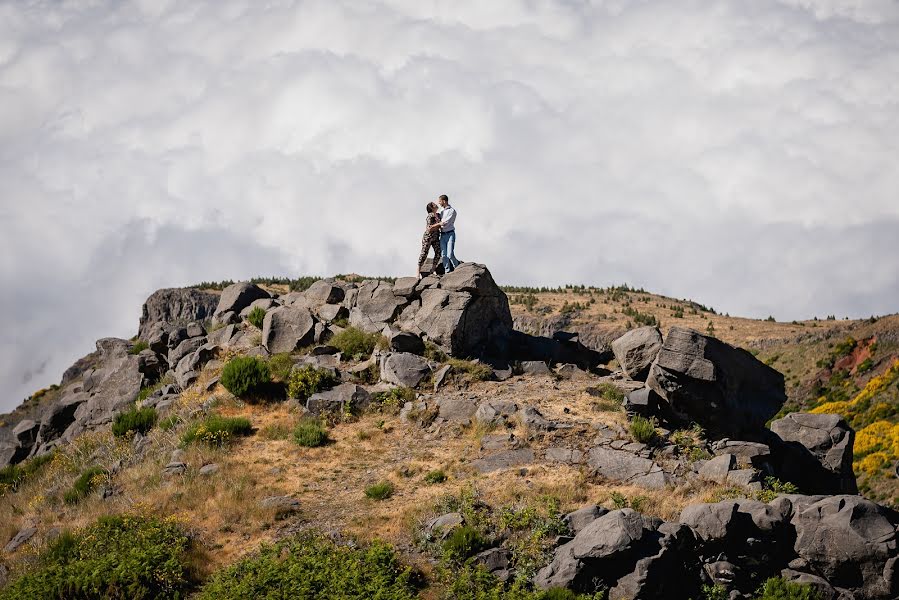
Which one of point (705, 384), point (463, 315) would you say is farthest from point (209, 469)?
point (705, 384)

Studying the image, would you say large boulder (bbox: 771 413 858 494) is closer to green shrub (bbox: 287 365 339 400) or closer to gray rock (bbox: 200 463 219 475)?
green shrub (bbox: 287 365 339 400)

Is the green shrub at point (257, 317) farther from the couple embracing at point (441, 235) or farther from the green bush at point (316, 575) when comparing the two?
the green bush at point (316, 575)

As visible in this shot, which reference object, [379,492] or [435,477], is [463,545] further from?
[435,477]

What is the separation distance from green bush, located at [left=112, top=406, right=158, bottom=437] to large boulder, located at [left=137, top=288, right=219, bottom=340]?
Result: 1613 centimetres

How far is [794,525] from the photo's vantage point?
13719 mm

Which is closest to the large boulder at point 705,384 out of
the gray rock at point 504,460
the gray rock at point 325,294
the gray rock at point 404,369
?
the gray rock at point 504,460

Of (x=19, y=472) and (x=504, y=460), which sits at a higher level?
(x=504, y=460)

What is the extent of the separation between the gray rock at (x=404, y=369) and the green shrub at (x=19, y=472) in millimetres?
12615

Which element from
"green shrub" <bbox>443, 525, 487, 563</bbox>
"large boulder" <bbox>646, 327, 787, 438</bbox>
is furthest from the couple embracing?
"green shrub" <bbox>443, 525, 487, 563</bbox>

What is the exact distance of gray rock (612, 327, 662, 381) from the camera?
2116cm

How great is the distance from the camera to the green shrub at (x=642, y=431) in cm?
1823

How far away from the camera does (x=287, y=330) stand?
2536 centimetres

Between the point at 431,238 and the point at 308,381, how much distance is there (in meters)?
7.17

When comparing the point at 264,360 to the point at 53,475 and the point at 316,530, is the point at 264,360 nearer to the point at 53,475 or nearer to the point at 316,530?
the point at 53,475
